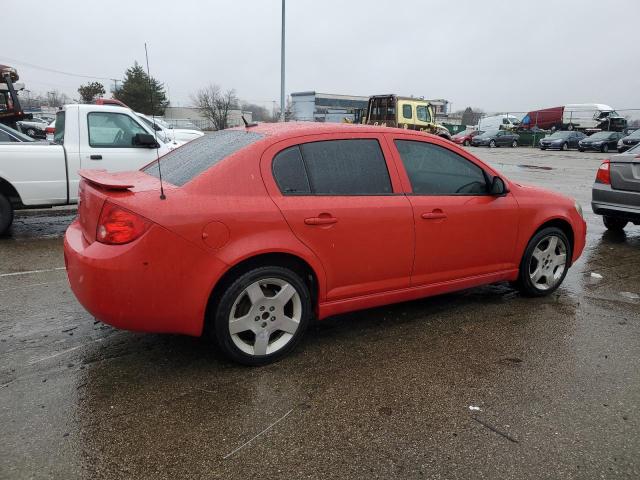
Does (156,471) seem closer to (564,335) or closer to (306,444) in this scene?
(306,444)

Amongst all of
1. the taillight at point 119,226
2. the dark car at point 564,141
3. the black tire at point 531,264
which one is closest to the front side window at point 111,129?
the taillight at point 119,226

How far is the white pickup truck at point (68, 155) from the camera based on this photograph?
6.52 m

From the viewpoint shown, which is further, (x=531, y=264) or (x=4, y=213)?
(x=4, y=213)

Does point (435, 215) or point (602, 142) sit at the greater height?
point (602, 142)

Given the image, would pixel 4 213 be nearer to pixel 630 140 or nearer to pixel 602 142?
pixel 630 140

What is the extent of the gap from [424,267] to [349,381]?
1.17m

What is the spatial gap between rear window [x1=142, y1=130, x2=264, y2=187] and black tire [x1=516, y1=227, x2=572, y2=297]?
267 cm

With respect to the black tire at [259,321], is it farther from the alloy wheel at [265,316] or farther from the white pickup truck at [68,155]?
the white pickup truck at [68,155]

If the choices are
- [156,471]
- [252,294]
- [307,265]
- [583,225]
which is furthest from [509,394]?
[583,225]

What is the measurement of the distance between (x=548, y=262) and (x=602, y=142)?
3209cm

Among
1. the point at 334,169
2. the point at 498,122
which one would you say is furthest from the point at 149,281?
the point at 498,122

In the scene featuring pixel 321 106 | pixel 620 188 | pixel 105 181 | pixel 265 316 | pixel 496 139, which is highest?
pixel 321 106

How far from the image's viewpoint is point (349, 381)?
3158 millimetres

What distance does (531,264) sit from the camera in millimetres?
4621
